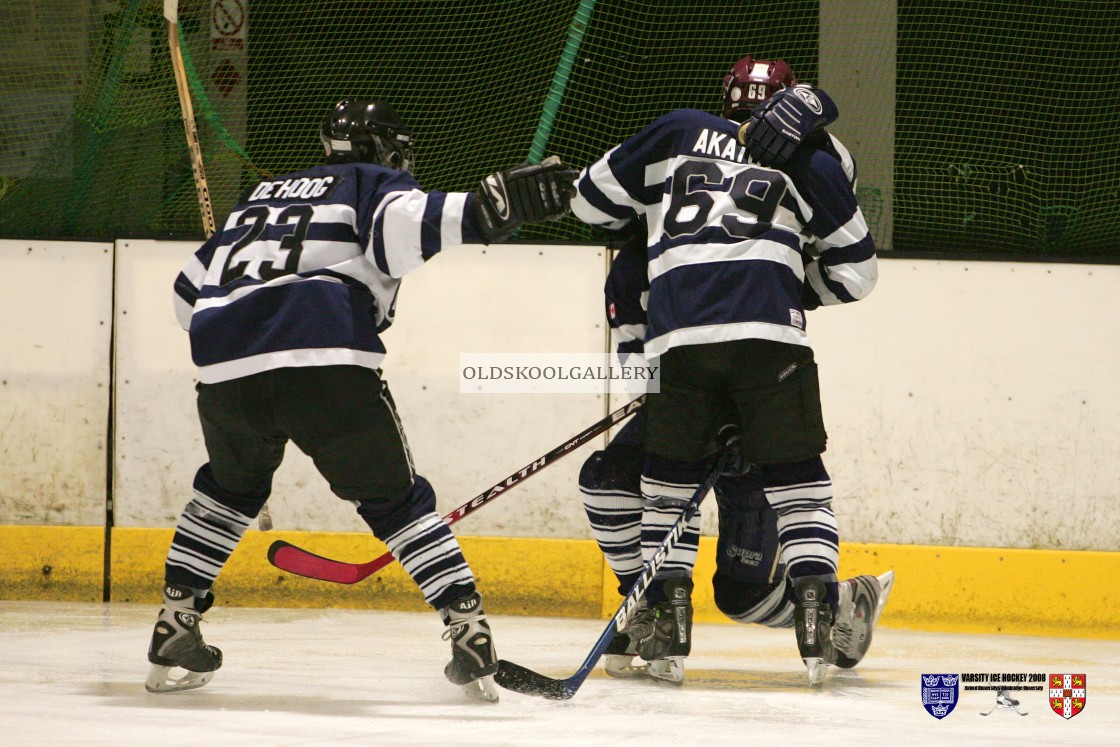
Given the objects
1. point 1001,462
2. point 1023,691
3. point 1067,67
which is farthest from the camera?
point 1067,67

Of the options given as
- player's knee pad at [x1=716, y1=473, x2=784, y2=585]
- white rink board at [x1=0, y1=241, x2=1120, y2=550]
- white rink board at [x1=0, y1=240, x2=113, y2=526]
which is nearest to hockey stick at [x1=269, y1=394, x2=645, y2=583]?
player's knee pad at [x1=716, y1=473, x2=784, y2=585]

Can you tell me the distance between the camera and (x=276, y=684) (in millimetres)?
2857

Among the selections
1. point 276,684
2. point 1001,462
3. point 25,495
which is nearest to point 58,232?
point 25,495

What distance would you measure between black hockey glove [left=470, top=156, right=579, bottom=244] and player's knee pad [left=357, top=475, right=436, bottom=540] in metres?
0.53

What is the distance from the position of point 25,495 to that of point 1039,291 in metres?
3.28

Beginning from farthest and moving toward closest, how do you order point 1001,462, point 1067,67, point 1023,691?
point 1067,67
point 1001,462
point 1023,691

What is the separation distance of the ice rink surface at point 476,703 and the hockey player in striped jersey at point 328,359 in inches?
7.4

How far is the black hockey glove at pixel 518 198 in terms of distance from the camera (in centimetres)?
251

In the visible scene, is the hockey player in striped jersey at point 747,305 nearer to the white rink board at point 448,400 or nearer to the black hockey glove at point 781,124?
the black hockey glove at point 781,124

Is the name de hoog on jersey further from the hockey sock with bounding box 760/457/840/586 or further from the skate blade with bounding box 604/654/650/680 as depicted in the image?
the skate blade with bounding box 604/654/650/680

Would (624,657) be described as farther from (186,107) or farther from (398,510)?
(186,107)

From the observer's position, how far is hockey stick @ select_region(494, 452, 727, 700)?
2.65 meters

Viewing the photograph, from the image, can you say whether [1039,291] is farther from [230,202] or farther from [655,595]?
[230,202]

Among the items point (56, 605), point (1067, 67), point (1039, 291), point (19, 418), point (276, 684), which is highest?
point (1067, 67)
